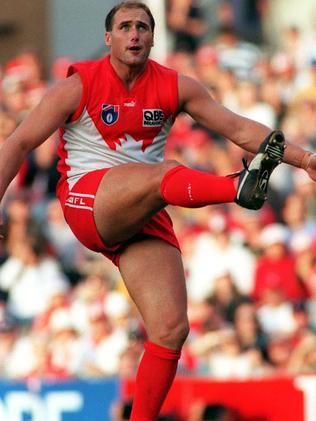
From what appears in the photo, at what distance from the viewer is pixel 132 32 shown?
26.5 ft

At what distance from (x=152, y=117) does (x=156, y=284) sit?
88 cm

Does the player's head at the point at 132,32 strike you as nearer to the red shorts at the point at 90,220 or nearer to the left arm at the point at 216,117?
the left arm at the point at 216,117

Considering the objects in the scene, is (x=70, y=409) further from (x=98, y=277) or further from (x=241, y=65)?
(x=241, y=65)

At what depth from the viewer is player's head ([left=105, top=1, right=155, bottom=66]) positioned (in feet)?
26.5

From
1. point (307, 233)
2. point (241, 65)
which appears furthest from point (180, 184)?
point (241, 65)

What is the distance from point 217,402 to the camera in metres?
10.5

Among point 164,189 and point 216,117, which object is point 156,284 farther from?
point 216,117

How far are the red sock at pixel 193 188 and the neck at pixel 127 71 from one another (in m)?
0.69

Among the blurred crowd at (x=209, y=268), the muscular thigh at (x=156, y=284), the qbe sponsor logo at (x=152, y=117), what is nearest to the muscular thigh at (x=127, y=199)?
the muscular thigh at (x=156, y=284)

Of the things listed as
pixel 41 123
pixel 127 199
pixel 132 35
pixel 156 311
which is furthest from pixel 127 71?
pixel 156 311

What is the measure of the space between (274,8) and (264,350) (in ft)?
24.4

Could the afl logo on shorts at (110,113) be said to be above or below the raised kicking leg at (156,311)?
above

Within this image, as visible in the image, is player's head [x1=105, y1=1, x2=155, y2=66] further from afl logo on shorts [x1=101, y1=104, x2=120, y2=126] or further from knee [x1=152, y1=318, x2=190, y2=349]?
knee [x1=152, y1=318, x2=190, y2=349]

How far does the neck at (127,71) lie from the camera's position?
8156 millimetres
